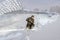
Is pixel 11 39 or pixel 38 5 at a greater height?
pixel 38 5

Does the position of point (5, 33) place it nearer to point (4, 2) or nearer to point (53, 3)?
point (4, 2)

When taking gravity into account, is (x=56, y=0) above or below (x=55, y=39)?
above

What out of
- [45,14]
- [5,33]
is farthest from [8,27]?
[45,14]

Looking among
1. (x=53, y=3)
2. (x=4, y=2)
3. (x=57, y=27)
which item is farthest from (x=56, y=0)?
(x=4, y=2)

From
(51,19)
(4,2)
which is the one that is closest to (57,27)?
(51,19)

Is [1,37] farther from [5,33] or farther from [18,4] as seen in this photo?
[18,4]

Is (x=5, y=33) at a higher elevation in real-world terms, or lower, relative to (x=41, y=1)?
lower

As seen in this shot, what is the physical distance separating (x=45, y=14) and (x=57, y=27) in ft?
0.27

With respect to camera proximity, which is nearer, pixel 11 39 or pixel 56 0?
pixel 11 39

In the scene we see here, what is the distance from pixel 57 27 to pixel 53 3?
5.2 inches

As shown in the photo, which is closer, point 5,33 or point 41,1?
point 5,33

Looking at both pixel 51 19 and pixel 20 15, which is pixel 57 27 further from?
pixel 20 15

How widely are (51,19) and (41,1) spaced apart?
114mm

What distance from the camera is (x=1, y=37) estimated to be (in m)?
0.61
